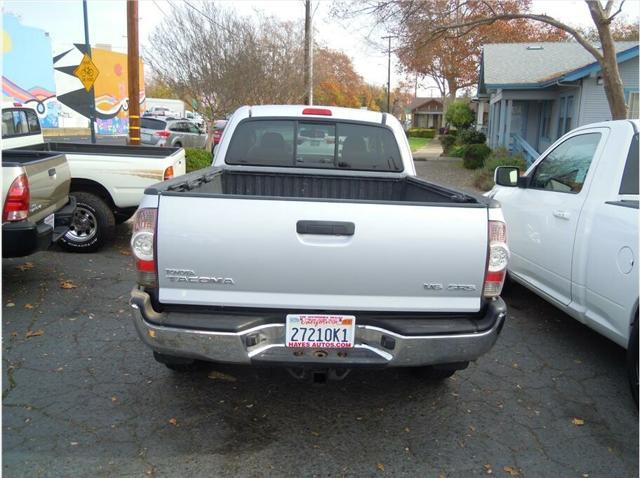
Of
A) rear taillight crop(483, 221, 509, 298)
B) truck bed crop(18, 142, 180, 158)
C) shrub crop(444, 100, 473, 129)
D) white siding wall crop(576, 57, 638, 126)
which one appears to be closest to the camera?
rear taillight crop(483, 221, 509, 298)

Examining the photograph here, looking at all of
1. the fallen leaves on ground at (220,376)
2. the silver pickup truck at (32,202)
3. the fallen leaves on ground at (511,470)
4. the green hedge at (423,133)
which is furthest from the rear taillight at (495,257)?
the green hedge at (423,133)

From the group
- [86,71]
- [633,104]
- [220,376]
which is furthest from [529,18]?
[220,376]

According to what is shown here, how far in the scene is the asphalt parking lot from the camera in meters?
2.97

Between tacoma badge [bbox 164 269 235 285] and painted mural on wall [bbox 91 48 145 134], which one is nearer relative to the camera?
tacoma badge [bbox 164 269 235 285]

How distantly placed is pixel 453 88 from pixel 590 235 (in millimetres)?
55573

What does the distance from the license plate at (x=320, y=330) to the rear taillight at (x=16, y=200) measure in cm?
346

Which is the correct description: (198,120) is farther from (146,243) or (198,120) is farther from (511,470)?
(511,470)

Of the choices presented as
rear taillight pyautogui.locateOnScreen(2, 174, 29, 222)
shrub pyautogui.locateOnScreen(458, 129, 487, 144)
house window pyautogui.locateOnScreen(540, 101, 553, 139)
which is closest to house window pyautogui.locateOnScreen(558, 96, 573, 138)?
house window pyautogui.locateOnScreen(540, 101, 553, 139)

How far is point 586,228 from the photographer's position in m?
4.11

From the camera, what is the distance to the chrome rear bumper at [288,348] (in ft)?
9.46

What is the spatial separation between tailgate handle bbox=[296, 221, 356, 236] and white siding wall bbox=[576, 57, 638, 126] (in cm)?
1714

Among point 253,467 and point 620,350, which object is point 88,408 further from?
point 620,350

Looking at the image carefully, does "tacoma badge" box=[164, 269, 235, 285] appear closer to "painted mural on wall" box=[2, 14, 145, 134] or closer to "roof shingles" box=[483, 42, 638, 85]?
"roof shingles" box=[483, 42, 638, 85]

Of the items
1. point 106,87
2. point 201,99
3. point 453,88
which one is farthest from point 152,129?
point 453,88
